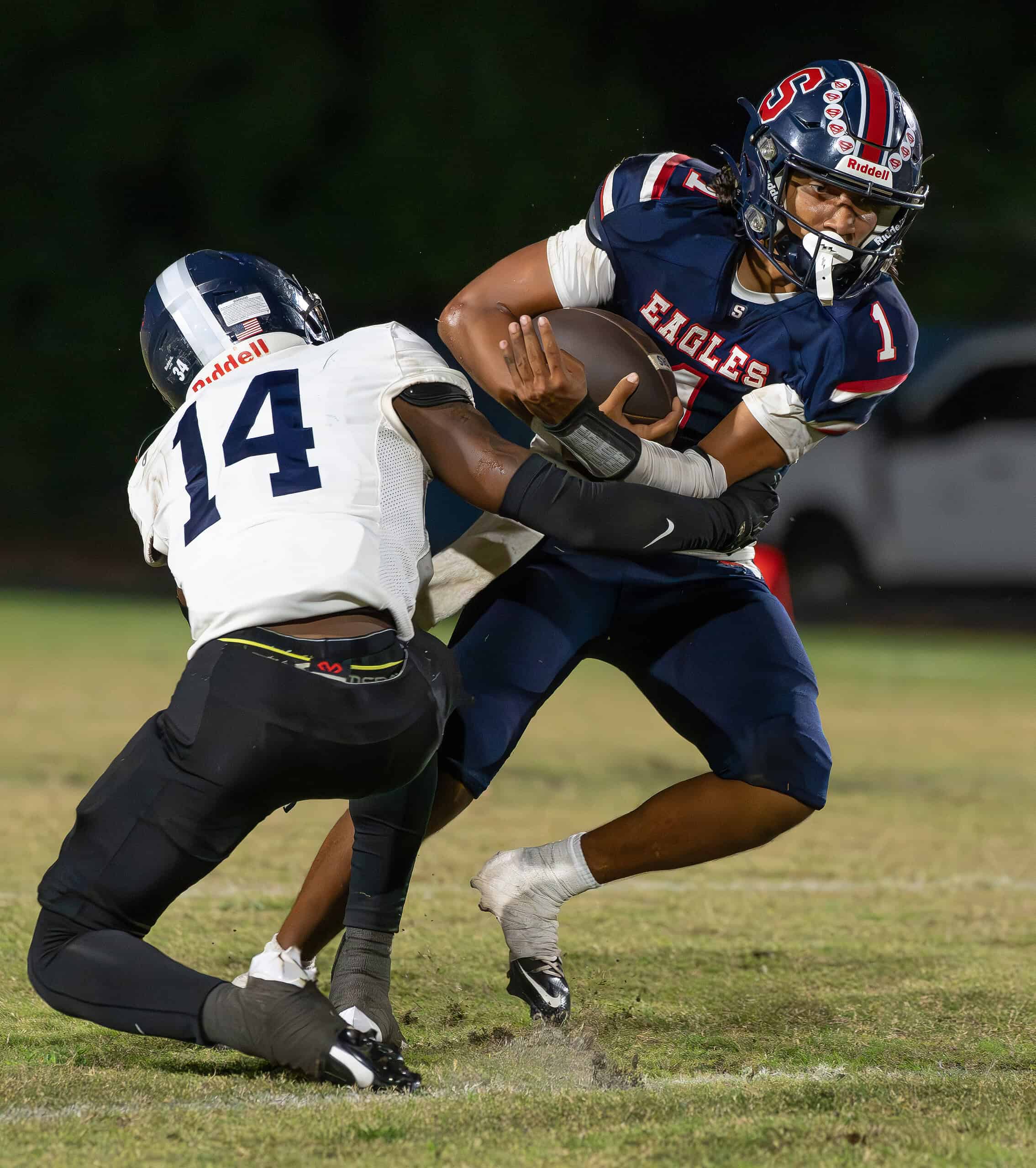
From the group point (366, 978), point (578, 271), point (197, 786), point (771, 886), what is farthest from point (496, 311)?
point (771, 886)

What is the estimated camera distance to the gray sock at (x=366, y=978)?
9.75ft

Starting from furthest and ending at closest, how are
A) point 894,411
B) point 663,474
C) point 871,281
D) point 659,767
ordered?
point 894,411 → point 659,767 → point 871,281 → point 663,474

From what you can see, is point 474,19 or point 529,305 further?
point 474,19

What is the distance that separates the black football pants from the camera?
2.62 meters

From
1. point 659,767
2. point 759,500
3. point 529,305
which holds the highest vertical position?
point 529,305

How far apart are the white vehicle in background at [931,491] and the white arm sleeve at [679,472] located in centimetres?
955

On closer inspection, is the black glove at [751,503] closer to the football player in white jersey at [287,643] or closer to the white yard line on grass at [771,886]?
the football player in white jersey at [287,643]

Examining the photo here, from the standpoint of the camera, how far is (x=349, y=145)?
688 inches

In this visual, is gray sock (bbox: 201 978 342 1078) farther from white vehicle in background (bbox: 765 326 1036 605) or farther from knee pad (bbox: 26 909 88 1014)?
white vehicle in background (bbox: 765 326 1036 605)

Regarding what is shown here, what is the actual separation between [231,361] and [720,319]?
108 centimetres

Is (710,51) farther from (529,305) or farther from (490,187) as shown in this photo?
(529,305)

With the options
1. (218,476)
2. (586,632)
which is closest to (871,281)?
(586,632)

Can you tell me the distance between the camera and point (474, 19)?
17422 mm

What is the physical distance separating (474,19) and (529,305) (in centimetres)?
1504
